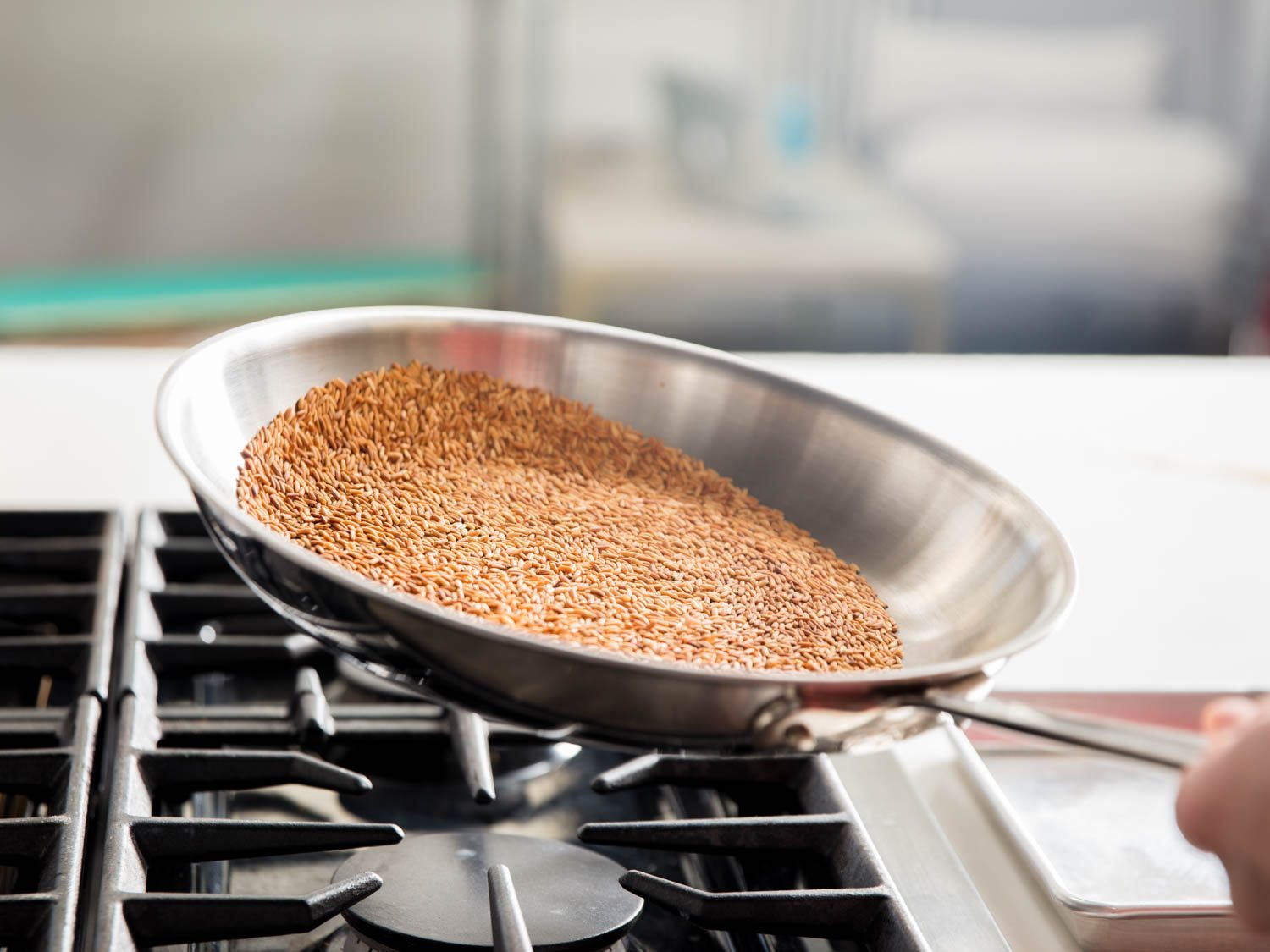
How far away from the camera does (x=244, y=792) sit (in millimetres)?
578

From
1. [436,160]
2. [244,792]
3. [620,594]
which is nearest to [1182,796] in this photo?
[620,594]

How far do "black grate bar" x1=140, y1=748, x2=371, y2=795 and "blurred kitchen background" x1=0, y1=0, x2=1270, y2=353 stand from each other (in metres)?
2.69

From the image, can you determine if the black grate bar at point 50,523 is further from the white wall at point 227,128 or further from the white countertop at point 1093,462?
the white wall at point 227,128

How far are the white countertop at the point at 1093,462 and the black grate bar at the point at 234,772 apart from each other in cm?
31

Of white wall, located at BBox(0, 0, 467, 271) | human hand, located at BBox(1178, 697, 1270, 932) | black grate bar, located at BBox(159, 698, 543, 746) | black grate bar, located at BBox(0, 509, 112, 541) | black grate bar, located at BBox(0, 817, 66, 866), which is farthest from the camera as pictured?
white wall, located at BBox(0, 0, 467, 271)

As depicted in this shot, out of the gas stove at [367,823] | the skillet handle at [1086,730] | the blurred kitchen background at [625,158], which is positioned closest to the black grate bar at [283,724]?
the gas stove at [367,823]

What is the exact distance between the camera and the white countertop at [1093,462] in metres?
0.75

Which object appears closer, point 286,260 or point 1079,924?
point 1079,924

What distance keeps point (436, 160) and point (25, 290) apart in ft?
3.22

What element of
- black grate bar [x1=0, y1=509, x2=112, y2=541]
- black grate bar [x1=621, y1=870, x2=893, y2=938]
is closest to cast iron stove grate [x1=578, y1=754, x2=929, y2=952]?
black grate bar [x1=621, y1=870, x2=893, y2=938]

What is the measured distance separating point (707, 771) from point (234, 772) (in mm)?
191

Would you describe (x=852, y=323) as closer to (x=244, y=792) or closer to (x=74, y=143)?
(x=74, y=143)

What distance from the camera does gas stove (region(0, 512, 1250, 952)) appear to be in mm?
450

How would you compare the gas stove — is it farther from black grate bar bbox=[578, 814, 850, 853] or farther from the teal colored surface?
the teal colored surface
